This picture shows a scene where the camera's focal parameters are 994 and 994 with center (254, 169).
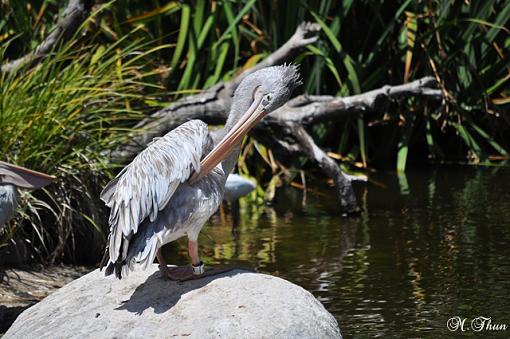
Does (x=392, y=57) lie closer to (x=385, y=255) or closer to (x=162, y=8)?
(x=162, y=8)

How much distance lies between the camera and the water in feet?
18.9

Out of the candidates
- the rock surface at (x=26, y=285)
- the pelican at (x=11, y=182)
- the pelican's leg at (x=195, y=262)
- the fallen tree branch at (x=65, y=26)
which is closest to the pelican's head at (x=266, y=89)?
the pelican's leg at (x=195, y=262)

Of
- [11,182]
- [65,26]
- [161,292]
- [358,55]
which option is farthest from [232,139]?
[358,55]

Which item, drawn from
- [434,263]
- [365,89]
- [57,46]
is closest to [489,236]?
[434,263]

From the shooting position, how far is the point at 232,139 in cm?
496

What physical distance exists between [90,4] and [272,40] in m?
2.76

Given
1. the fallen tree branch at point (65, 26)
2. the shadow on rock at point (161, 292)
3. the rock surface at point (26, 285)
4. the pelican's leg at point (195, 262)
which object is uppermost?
the fallen tree branch at point (65, 26)

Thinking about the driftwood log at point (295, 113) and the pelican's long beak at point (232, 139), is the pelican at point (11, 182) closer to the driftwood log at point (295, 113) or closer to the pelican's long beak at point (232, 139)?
the pelican's long beak at point (232, 139)

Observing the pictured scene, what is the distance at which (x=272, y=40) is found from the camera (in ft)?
33.5

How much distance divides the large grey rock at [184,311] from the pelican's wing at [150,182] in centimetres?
31

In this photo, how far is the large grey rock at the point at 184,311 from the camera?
4383 mm

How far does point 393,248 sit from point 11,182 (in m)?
2.89

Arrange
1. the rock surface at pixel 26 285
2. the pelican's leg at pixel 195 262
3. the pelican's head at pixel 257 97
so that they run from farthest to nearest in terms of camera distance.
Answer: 1. the rock surface at pixel 26 285
2. the pelican's head at pixel 257 97
3. the pelican's leg at pixel 195 262

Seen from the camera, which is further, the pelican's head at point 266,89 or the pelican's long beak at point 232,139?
the pelican's head at point 266,89
